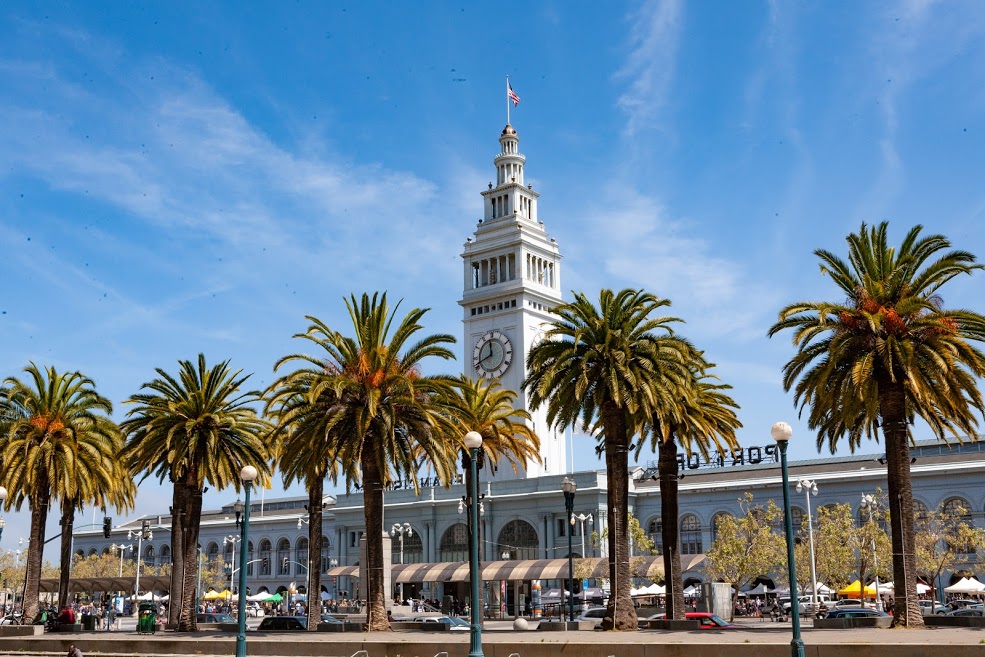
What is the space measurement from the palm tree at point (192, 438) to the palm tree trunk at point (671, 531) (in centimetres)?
1923

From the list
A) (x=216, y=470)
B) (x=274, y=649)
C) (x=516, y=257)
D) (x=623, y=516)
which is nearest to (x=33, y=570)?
Answer: (x=216, y=470)

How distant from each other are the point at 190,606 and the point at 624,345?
999 inches

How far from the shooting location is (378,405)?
4122 cm

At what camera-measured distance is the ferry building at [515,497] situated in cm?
8675

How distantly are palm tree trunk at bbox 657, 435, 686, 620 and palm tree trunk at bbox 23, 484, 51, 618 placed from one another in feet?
101

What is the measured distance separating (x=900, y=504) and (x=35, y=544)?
40.7 m

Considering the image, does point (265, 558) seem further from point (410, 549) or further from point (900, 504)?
point (900, 504)

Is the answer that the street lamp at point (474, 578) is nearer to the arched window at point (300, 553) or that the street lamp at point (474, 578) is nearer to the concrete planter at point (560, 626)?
the concrete planter at point (560, 626)

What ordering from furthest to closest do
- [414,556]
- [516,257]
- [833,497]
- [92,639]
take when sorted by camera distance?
[516,257]
[414,556]
[833,497]
[92,639]

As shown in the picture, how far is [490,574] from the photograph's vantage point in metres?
87.5

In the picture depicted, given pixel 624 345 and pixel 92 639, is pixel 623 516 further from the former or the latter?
pixel 92 639

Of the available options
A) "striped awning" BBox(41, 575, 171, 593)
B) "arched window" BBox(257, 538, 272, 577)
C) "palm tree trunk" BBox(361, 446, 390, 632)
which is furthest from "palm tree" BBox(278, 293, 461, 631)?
"arched window" BBox(257, 538, 272, 577)

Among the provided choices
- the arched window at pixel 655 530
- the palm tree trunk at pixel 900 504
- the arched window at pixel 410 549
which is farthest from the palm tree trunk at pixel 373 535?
the arched window at pixel 410 549

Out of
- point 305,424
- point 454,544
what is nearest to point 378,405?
point 305,424
